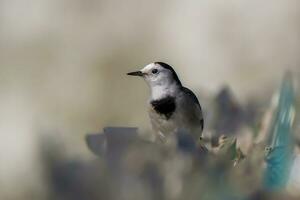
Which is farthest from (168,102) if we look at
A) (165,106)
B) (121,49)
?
(121,49)

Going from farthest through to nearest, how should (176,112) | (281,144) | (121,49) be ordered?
(121,49) → (176,112) → (281,144)

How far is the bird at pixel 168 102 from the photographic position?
1.12m

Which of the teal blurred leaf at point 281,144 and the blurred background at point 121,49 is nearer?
the teal blurred leaf at point 281,144

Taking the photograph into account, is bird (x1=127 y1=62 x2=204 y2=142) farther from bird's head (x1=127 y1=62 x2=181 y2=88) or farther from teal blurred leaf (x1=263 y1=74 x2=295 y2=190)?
teal blurred leaf (x1=263 y1=74 x2=295 y2=190)

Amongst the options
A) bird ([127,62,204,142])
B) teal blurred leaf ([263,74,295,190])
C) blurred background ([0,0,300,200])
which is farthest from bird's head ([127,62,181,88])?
blurred background ([0,0,300,200])

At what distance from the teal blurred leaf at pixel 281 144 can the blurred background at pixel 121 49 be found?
66 centimetres

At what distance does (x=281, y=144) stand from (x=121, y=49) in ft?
3.16

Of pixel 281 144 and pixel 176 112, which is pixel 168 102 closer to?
pixel 176 112

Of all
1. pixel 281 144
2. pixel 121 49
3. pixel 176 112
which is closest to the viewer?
pixel 281 144

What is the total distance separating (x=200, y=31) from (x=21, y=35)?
14.9 inches

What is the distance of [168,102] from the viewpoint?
1177mm

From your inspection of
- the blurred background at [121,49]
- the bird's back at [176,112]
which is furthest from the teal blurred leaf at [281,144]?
the blurred background at [121,49]

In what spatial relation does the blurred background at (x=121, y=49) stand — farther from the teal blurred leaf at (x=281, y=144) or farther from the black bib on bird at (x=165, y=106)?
the teal blurred leaf at (x=281, y=144)

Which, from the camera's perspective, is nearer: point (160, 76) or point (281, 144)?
point (281, 144)
